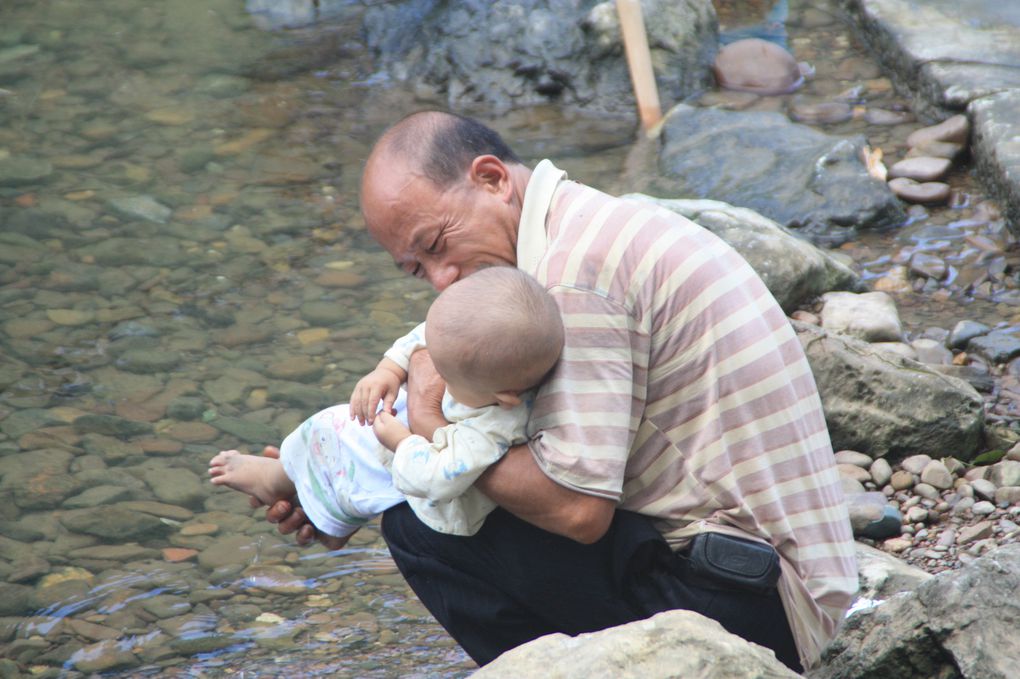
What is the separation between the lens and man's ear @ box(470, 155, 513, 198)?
2.11m

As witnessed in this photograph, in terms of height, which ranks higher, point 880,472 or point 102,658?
point 102,658

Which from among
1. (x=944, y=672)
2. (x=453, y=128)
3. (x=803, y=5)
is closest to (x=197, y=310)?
(x=453, y=128)

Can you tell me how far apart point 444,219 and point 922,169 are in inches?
151

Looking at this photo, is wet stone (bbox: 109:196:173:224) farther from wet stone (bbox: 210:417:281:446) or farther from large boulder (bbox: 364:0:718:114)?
large boulder (bbox: 364:0:718:114)

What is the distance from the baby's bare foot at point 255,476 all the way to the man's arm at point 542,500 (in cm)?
75

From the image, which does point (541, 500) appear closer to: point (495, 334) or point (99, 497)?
point (495, 334)

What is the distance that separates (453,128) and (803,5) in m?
6.00

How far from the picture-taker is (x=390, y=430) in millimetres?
2145

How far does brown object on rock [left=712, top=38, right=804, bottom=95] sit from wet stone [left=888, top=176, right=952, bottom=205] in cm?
146

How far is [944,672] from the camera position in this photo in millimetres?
1782

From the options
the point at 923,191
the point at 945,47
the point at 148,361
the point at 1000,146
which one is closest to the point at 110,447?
the point at 148,361

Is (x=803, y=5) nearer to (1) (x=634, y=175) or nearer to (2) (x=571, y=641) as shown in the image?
(1) (x=634, y=175)

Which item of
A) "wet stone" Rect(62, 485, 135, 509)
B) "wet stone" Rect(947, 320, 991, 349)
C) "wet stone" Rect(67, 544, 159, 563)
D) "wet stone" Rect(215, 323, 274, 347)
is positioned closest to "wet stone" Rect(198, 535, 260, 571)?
"wet stone" Rect(67, 544, 159, 563)

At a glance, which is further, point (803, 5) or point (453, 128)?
point (803, 5)
